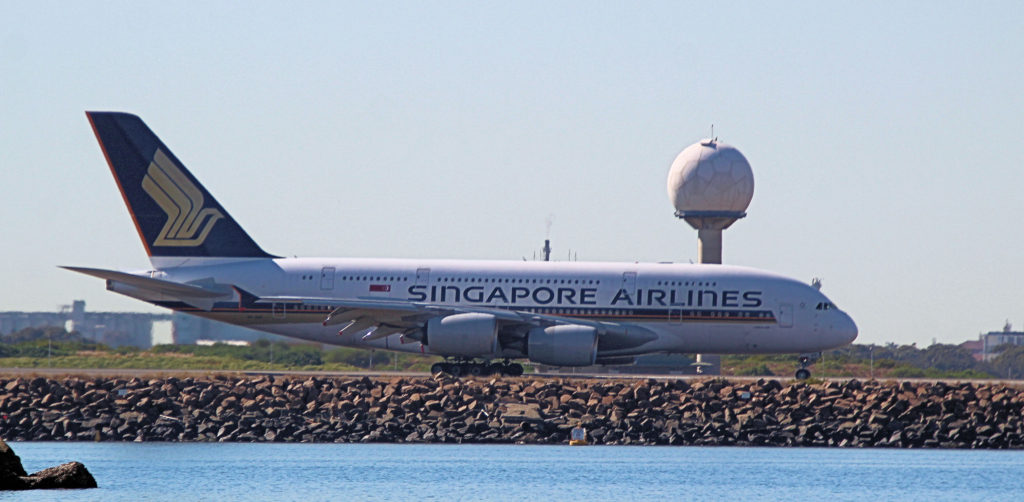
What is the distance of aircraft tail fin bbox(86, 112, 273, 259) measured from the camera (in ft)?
155

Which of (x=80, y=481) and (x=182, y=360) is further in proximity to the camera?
(x=182, y=360)

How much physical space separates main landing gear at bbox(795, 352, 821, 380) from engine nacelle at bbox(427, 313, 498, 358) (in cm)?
865

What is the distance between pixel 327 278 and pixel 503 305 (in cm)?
505

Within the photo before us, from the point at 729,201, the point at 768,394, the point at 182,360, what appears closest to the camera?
the point at 768,394

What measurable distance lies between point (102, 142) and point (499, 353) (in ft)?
45.2

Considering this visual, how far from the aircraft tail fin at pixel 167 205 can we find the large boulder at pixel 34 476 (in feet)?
68.7

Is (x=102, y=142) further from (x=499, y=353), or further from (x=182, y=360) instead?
(x=499, y=353)

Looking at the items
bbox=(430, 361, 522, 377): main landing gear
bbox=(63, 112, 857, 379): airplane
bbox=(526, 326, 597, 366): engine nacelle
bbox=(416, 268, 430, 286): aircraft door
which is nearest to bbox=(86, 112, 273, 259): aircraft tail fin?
bbox=(63, 112, 857, 379): airplane

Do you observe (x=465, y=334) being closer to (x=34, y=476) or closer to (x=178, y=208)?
(x=178, y=208)

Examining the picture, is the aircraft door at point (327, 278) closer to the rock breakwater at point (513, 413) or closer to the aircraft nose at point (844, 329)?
the rock breakwater at point (513, 413)

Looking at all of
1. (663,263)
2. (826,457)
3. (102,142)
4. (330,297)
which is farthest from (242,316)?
(826,457)

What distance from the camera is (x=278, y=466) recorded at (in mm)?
30578

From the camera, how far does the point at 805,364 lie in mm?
45781

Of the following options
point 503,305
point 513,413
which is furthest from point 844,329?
point 513,413
